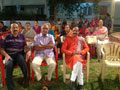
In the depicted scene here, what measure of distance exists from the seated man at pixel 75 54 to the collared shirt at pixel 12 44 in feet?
3.31

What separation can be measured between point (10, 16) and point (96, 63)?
10.3 meters

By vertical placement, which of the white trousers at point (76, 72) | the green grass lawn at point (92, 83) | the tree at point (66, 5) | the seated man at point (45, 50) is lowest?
the green grass lawn at point (92, 83)

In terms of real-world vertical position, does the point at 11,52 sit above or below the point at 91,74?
above

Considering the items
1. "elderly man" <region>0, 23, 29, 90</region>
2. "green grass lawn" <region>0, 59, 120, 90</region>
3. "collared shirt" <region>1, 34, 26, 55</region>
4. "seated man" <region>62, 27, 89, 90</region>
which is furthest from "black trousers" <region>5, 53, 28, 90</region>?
"seated man" <region>62, 27, 89, 90</region>

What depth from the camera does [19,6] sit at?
57.8 feet

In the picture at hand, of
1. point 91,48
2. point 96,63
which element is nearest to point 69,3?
point 91,48

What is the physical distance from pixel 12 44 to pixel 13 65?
46 centimetres

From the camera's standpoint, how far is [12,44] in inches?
130

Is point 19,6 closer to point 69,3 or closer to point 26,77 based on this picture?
point 69,3

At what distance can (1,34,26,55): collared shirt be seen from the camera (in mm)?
3287

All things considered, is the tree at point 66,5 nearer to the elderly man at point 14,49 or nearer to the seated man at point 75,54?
the seated man at point 75,54

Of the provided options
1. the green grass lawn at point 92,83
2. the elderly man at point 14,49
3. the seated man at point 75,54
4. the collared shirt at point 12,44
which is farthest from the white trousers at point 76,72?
the collared shirt at point 12,44

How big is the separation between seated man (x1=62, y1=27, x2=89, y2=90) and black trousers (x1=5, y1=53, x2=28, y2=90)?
37.2 inches

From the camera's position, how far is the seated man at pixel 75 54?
10.2ft
